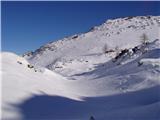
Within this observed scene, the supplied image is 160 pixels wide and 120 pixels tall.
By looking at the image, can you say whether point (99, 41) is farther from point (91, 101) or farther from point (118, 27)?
point (91, 101)

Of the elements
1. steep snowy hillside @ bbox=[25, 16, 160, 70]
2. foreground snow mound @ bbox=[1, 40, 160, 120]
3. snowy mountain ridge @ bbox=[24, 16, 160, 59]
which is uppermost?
snowy mountain ridge @ bbox=[24, 16, 160, 59]

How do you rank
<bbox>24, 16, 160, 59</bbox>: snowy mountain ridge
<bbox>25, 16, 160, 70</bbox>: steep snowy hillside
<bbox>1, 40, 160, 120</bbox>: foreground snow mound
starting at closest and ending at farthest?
1. <bbox>1, 40, 160, 120</bbox>: foreground snow mound
2. <bbox>25, 16, 160, 70</bbox>: steep snowy hillside
3. <bbox>24, 16, 160, 59</bbox>: snowy mountain ridge

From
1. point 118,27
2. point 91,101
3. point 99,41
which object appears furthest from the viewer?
point 118,27

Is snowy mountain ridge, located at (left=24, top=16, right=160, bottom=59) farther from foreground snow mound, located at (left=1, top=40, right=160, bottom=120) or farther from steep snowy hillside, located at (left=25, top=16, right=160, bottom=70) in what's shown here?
foreground snow mound, located at (left=1, top=40, right=160, bottom=120)

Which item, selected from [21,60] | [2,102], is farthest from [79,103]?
[21,60]

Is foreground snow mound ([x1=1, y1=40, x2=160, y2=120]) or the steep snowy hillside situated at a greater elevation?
the steep snowy hillside

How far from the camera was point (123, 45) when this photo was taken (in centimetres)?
12412

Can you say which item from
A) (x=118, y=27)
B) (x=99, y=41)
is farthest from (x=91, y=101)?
(x=118, y=27)

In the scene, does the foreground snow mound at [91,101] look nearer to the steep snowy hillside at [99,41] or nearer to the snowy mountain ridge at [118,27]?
the steep snowy hillside at [99,41]

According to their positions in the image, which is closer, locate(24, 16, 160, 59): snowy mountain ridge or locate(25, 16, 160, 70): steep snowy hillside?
locate(25, 16, 160, 70): steep snowy hillside

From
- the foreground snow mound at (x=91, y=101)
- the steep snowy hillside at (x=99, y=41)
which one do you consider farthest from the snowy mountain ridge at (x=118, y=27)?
the foreground snow mound at (x=91, y=101)

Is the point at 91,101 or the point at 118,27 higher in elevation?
the point at 118,27

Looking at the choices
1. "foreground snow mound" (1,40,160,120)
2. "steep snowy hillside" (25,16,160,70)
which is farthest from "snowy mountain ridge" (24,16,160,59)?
"foreground snow mound" (1,40,160,120)

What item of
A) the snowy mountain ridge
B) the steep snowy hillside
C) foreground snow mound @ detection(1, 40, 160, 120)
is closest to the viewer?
foreground snow mound @ detection(1, 40, 160, 120)
